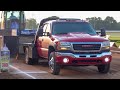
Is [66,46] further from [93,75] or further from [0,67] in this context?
[0,67]

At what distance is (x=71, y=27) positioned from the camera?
14898 mm

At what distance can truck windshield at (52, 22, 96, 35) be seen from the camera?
14680 mm

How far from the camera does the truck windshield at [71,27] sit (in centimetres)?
1468

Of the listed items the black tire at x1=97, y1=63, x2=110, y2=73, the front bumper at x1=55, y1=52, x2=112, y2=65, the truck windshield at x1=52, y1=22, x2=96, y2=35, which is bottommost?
the black tire at x1=97, y1=63, x2=110, y2=73

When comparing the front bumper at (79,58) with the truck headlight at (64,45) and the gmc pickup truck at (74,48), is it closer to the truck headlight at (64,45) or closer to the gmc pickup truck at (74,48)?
the gmc pickup truck at (74,48)

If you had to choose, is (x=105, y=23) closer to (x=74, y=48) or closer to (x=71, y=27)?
(x=71, y=27)

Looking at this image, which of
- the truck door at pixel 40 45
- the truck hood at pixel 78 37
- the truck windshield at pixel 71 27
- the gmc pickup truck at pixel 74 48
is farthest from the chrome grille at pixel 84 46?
the truck door at pixel 40 45

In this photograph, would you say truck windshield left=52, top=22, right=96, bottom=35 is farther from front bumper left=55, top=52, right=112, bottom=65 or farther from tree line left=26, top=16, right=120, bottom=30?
tree line left=26, top=16, right=120, bottom=30

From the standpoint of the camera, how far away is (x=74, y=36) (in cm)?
1368

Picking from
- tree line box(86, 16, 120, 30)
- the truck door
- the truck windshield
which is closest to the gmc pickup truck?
the truck windshield

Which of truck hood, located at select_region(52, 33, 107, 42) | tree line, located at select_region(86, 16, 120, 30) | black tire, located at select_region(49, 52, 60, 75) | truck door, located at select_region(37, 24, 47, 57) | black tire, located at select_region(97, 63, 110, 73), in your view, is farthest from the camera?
tree line, located at select_region(86, 16, 120, 30)

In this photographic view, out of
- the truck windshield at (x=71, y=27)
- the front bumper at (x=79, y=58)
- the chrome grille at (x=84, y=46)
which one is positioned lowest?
the front bumper at (x=79, y=58)

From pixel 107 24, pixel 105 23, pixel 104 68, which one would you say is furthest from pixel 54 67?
pixel 107 24
